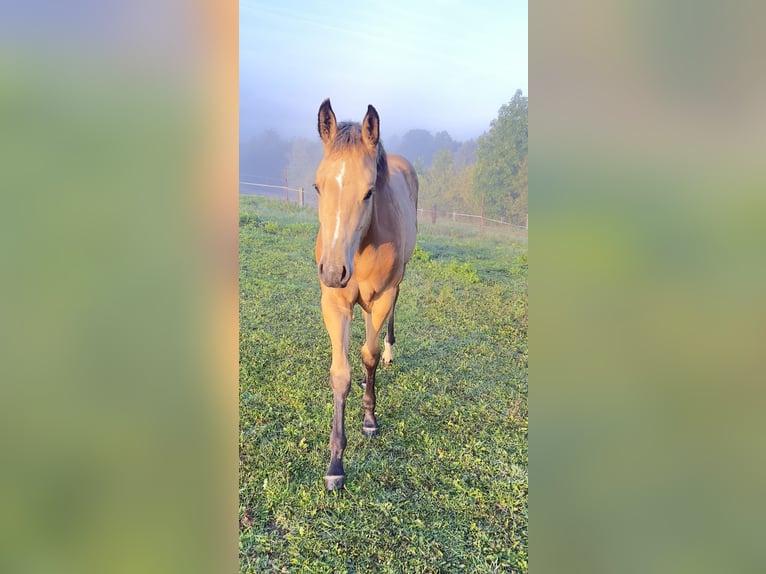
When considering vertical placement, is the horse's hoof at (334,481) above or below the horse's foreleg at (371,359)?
below

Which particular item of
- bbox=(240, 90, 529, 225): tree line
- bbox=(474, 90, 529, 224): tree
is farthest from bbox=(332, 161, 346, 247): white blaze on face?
bbox=(474, 90, 529, 224): tree

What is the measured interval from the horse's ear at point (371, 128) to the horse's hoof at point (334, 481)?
1721 mm

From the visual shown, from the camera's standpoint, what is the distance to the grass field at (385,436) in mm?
1915

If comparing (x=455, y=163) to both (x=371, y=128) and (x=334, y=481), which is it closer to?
(x=371, y=128)

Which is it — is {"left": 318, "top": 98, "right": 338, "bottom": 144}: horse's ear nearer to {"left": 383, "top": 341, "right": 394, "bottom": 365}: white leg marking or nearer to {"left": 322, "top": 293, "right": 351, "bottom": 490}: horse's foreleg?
{"left": 322, "top": 293, "right": 351, "bottom": 490}: horse's foreleg

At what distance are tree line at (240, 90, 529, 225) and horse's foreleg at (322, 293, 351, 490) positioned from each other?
73 centimetres

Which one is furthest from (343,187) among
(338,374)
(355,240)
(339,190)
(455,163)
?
(455,163)

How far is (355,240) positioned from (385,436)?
5.01ft

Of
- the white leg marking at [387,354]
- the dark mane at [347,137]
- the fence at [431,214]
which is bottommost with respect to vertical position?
the white leg marking at [387,354]

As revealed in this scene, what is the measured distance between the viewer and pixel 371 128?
1898mm

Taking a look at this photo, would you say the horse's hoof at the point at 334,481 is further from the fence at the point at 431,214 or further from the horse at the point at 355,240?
the fence at the point at 431,214

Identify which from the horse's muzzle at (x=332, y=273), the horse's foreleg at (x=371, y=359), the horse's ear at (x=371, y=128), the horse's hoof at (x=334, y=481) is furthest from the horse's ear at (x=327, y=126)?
the horse's hoof at (x=334, y=481)
